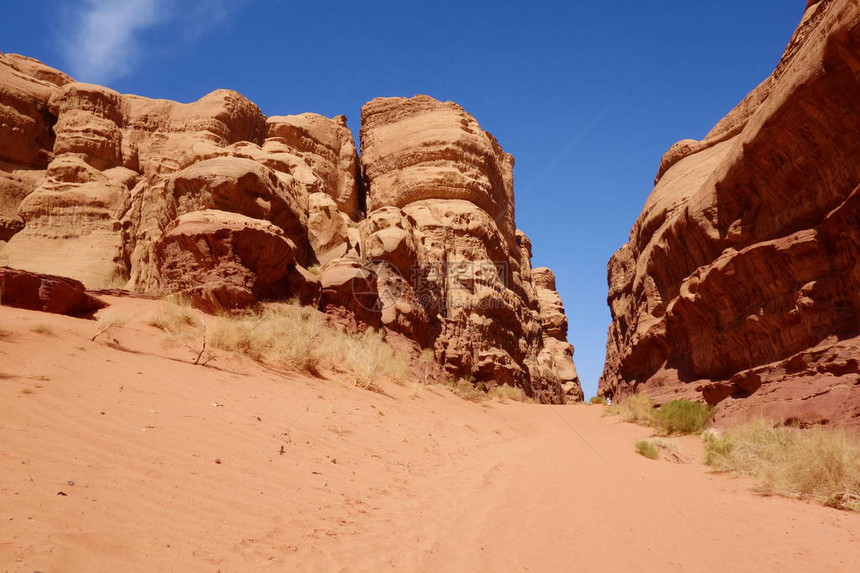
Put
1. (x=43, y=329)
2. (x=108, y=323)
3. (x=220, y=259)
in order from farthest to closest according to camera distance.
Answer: (x=220, y=259) → (x=108, y=323) → (x=43, y=329)

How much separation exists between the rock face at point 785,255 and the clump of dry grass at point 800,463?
1.75 m

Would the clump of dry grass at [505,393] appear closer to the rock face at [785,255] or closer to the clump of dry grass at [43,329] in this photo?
the rock face at [785,255]

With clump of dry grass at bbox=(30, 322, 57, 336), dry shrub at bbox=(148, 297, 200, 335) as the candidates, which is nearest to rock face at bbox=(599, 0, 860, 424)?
dry shrub at bbox=(148, 297, 200, 335)

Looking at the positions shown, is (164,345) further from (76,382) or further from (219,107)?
(219,107)

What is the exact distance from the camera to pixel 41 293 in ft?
27.1

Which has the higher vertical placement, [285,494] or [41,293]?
[41,293]

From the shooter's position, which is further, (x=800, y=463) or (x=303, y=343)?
(x=303, y=343)

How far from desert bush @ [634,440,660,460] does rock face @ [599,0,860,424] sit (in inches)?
107

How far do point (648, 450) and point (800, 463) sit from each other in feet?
9.44

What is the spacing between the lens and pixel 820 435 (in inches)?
263

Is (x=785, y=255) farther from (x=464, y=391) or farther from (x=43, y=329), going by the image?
(x=43, y=329)

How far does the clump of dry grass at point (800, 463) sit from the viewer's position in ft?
16.9

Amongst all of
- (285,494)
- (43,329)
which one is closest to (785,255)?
(285,494)

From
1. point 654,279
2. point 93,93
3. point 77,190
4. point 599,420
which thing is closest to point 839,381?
point 599,420
